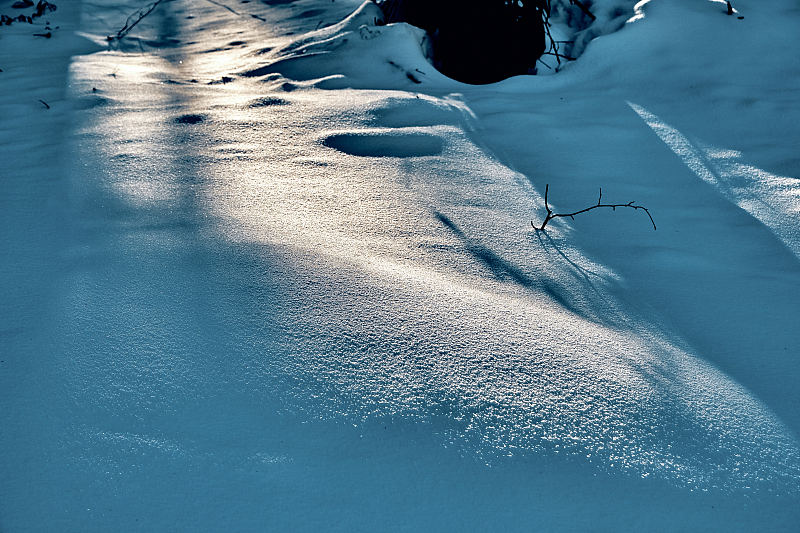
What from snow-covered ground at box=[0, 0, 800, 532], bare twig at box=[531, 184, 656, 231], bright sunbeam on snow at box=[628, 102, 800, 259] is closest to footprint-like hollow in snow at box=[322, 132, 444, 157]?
snow-covered ground at box=[0, 0, 800, 532]

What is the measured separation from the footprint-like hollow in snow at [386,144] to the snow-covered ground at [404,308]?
0.01 meters

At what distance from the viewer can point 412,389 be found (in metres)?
0.90

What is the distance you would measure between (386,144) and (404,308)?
0.94m

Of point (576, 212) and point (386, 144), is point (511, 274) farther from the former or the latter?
point (386, 144)

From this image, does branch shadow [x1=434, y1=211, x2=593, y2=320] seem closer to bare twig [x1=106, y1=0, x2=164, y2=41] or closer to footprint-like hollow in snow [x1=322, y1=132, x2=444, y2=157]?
footprint-like hollow in snow [x1=322, y1=132, x2=444, y2=157]

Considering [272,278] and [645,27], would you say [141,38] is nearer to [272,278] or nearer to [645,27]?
[645,27]

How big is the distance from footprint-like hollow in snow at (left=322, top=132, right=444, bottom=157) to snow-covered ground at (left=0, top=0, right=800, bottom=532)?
1 centimetres

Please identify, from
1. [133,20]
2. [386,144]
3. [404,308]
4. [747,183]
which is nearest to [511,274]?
[404,308]

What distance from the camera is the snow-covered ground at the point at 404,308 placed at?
2.49ft

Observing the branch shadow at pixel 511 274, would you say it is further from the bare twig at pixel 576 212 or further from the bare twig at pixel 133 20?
the bare twig at pixel 133 20

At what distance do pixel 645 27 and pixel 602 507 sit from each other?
2536mm

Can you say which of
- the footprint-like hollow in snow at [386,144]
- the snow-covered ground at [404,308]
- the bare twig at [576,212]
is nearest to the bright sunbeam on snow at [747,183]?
the snow-covered ground at [404,308]

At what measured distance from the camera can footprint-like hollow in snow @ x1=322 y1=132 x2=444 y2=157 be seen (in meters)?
1.85

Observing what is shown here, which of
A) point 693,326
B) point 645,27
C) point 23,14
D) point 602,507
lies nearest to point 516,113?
point 645,27
